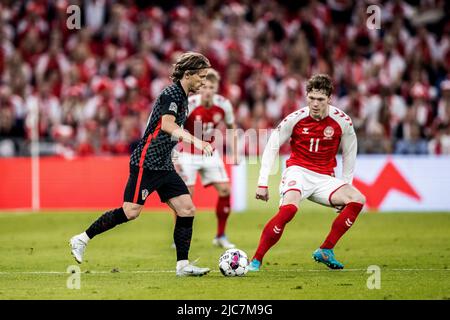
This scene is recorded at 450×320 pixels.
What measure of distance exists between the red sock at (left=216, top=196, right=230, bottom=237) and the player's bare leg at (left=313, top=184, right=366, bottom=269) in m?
3.56

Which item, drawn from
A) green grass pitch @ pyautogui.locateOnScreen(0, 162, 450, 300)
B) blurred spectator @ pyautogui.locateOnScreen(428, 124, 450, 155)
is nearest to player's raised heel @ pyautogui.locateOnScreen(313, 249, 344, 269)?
green grass pitch @ pyautogui.locateOnScreen(0, 162, 450, 300)

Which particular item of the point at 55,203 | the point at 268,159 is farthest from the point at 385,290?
the point at 55,203

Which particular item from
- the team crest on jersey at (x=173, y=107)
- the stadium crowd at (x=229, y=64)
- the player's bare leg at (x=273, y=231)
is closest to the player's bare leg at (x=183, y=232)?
the player's bare leg at (x=273, y=231)

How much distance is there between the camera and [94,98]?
21031 millimetres

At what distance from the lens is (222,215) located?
46.1 feet

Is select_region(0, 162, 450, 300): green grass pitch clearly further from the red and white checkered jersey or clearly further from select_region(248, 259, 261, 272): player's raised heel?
the red and white checkered jersey

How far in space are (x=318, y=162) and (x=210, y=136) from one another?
3468mm

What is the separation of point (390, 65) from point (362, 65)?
0.65 meters

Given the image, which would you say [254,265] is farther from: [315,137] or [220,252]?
[220,252]

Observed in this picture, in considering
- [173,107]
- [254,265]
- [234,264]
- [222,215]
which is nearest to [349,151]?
[254,265]

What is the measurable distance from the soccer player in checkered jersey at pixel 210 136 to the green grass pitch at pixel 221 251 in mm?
532

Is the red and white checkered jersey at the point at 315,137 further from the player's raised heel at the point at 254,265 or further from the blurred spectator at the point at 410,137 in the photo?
the blurred spectator at the point at 410,137

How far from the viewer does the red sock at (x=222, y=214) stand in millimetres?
13930

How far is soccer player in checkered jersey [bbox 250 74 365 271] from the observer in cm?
1043
